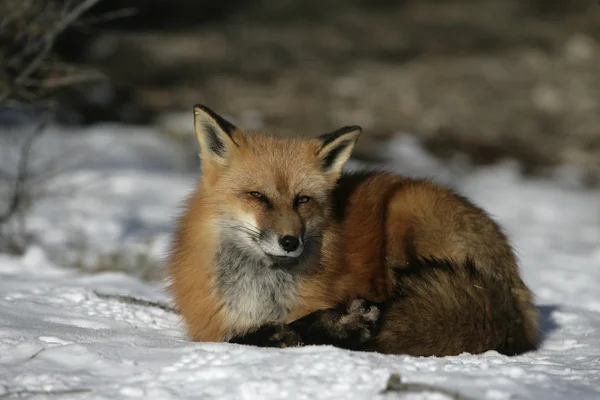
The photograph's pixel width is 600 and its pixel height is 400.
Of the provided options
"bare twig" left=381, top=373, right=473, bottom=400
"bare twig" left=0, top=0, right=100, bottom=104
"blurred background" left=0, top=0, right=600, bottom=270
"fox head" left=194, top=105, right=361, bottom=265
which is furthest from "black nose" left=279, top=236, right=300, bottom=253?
"blurred background" left=0, top=0, right=600, bottom=270

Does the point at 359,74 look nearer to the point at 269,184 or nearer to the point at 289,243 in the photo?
the point at 269,184

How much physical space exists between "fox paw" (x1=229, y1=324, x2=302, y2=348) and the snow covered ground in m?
0.20

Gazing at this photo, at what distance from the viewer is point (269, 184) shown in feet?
12.5

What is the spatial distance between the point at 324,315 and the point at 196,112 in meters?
1.17

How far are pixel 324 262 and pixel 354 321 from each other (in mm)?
387

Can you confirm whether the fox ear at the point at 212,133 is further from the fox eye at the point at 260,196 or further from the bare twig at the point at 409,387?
the bare twig at the point at 409,387

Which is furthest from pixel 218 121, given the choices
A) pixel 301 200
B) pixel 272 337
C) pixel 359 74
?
pixel 359 74

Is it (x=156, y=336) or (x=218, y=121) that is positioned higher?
(x=218, y=121)

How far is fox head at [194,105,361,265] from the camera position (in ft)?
12.1

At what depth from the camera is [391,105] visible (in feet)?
38.2

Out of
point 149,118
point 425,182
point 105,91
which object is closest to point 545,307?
point 425,182

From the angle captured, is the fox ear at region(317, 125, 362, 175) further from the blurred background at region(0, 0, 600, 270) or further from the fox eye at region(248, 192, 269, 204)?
the blurred background at region(0, 0, 600, 270)

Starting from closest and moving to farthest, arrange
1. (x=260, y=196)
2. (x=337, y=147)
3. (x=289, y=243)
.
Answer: (x=289, y=243) → (x=260, y=196) → (x=337, y=147)

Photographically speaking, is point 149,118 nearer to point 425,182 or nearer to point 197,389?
point 425,182
